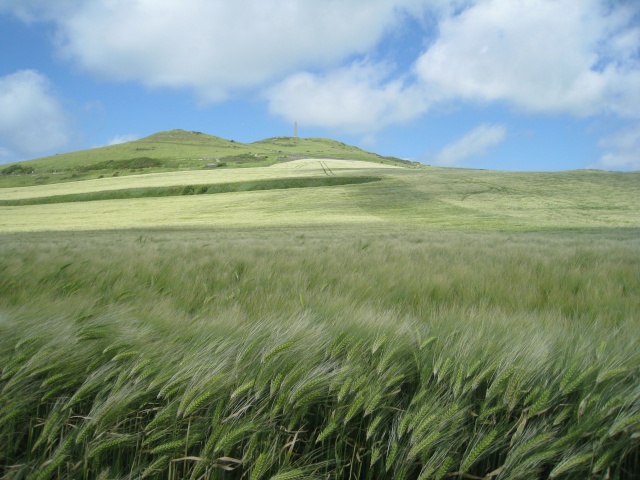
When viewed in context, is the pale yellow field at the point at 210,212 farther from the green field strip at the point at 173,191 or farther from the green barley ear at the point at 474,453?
the green barley ear at the point at 474,453

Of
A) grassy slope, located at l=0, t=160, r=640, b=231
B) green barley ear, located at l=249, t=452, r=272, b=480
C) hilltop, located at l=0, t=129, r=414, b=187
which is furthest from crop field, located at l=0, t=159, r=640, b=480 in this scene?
hilltop, located at l=0, t=129, r=414, b=187

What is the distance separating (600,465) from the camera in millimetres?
1035

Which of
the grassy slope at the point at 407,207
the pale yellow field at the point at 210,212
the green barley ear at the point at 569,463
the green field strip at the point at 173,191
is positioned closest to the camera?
the green barley ear at the point at 569,463

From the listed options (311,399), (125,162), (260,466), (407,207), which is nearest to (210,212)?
(407,207)

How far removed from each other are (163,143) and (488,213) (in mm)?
94668

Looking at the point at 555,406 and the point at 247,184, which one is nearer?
the point at 555,406

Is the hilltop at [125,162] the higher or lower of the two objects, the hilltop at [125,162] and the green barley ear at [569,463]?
the higher

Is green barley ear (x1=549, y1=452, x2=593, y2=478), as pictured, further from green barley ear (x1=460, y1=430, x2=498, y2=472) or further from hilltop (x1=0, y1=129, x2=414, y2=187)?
hilltop (x1=0, y1=129, x2=414, y2=187)

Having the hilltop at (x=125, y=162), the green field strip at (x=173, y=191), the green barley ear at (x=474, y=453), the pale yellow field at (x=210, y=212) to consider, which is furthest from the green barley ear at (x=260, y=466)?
the hilltop at (x=125, y=162)

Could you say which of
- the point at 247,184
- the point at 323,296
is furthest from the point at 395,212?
the point at 323,296

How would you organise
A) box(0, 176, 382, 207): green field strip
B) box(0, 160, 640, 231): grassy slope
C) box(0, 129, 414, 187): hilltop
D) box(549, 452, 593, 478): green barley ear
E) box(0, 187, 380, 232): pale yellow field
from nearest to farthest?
box(549, 452, 593, 478): green barley ear, box(0, 160, 640, 231): grassy slope, box(0, 187, 380, 232): pale yellow field, box(0, 176, 382, 207): green field strip, box(0, 129, 414, 187): hilltop

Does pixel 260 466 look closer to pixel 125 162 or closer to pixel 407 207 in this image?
pixel 407 207

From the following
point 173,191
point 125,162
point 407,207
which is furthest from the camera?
point 125,162

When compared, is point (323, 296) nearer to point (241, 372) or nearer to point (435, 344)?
point (435, 344)
